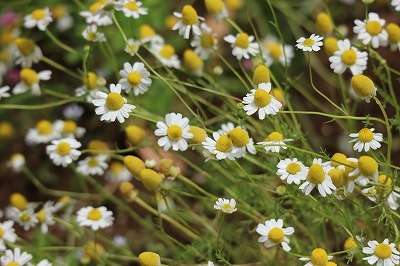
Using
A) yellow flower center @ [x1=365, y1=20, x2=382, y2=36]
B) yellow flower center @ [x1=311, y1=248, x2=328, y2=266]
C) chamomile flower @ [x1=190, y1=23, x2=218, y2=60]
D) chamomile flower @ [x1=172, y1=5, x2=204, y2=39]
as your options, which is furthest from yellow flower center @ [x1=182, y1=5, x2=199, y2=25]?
yellow flower center @ [x1=311, y1=248, x2=328, y2=266]

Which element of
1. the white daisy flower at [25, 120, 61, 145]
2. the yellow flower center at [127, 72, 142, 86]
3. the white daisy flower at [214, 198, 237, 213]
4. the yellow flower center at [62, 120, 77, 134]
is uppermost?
the yellow flower center at [127, 72, 142, 86]

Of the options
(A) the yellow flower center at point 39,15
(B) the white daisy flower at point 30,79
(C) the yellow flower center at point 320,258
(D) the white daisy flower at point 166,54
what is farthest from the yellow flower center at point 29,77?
(C) the yellow flower center at point 320,258

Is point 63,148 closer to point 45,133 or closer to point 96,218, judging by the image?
point 96,218

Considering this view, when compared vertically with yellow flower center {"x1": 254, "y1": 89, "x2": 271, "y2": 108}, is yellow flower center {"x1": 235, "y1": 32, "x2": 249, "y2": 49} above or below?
below

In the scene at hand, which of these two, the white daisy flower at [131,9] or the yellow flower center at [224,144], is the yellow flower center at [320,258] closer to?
the yellow flower center at [224,144]

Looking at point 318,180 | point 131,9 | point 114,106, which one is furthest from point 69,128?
point 318,180

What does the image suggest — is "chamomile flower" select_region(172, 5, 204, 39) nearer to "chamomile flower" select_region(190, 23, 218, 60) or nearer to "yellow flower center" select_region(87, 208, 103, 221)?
"chamomile flower" select_region(190, 23, 218, 60)

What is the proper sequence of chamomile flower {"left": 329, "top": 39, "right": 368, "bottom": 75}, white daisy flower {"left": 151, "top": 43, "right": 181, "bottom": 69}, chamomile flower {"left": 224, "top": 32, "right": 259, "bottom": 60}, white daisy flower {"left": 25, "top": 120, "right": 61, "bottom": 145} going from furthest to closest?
white daisy flower {"left": 25, "top": 120, "right": 61, "bottom": 145}
white daisy flower {"left": 151, "top": 43, "right": 181, "bottom": 69}
chamomile flower {"left": 224, "top": 32, "right": 259, "bottom": 60}
chamomile flower {"left": 329, "top": 39, "right": 368, "bottom": 75}

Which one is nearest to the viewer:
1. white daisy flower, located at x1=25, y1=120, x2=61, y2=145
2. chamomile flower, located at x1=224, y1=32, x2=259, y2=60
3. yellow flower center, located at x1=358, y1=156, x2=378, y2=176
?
yellow flower center, located at x1=358, y1=156, x2=378, y2=176
